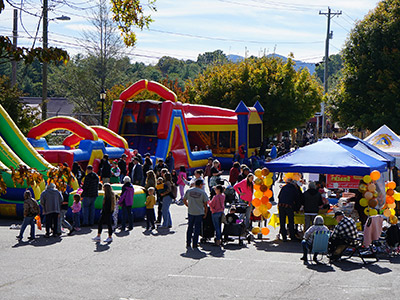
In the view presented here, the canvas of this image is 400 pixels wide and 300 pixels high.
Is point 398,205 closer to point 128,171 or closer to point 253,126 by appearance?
point 128,171

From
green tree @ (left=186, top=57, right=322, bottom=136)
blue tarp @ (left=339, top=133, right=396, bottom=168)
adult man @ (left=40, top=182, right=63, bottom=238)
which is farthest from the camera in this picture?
green tree @ (left=186, top=57, right=322, bottom=136)

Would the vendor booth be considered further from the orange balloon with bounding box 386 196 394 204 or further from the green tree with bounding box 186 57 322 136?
the green tree with bounding box 186 57 322 136


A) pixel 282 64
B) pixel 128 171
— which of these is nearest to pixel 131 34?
pixel 128 171

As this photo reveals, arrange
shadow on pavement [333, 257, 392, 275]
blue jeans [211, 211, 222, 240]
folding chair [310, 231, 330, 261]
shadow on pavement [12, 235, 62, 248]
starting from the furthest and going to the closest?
1. blue jeans [211, 211, 222, 240]
2. shadow on pavement [12, 235, 62, 248]
3. folding chair [310, 231, 330, 261]
4. shadow on pavement [333, 257, 392, 275]

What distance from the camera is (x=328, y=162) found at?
13977mm

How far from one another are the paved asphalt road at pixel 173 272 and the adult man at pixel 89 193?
1.28 metres

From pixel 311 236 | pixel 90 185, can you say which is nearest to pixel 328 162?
pixel 311 236

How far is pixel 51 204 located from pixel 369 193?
722 centimetres

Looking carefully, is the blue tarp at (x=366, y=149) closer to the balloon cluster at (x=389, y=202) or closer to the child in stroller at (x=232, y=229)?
the balloon cluster at (x=389, y=202)

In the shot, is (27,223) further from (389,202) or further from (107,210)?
A: (389,202)

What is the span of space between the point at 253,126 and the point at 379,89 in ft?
27.2

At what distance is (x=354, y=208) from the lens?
1455cm

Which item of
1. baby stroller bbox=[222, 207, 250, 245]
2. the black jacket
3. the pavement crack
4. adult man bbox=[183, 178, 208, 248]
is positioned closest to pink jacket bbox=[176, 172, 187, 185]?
the black jacket

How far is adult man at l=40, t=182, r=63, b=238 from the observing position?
14.0 metres
